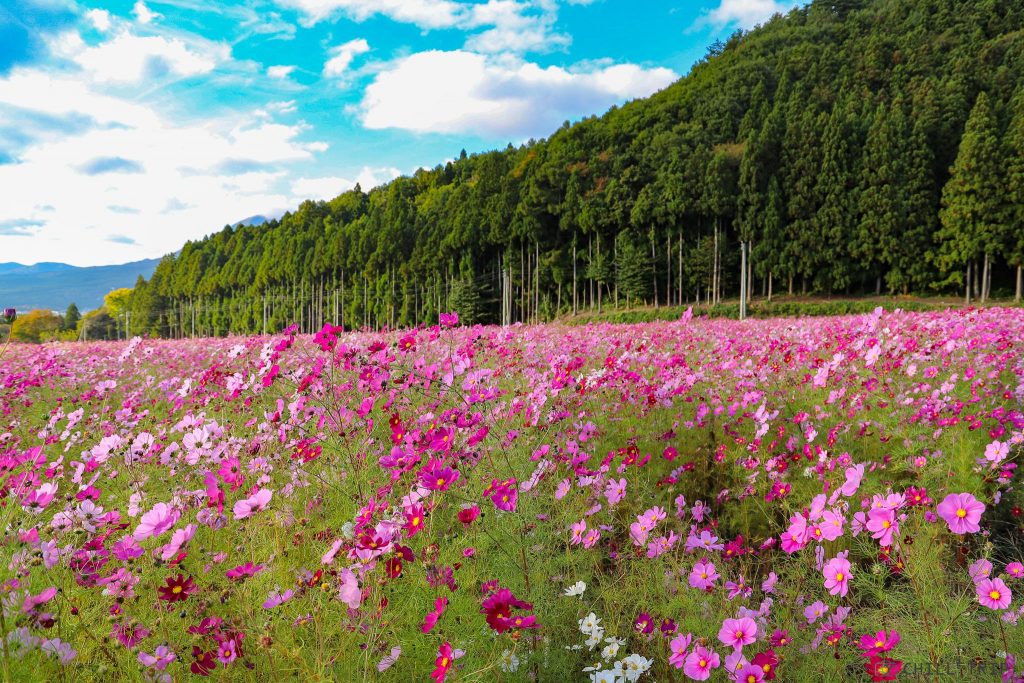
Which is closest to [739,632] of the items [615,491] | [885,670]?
[885,670]

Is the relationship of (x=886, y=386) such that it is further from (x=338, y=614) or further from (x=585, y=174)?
(x=585, y=174)

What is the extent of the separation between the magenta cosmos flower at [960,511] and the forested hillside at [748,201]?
25.6 m

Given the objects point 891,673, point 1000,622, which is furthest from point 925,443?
point 891,673

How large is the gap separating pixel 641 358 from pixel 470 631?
380 cm

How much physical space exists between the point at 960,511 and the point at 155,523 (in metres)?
1.95

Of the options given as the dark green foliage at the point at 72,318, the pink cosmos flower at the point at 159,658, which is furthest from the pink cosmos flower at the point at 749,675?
the dark green foliage at the point at 72,318

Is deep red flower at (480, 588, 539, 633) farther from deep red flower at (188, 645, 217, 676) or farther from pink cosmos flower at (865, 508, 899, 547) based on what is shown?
pink cosmos flower at (865, 508, 899, 547)

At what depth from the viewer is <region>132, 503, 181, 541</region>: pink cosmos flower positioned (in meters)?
1.32

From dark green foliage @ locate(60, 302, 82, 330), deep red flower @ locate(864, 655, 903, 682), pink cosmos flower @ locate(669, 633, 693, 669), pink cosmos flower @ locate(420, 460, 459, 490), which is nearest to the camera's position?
deep red flower @ locate(864, 655, 903, 682)

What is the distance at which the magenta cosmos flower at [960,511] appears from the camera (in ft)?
4.53

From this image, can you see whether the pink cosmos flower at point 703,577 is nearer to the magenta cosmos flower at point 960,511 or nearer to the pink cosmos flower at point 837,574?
the pink cosmos flower at point 837,574

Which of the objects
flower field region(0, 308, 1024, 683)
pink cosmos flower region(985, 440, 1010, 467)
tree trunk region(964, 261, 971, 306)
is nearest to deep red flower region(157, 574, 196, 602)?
flower field region(0, 308, 1024, 683)

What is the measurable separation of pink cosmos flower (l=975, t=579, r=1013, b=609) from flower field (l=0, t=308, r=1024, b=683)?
0.8 inches

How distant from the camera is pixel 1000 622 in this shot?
5.41 feet
